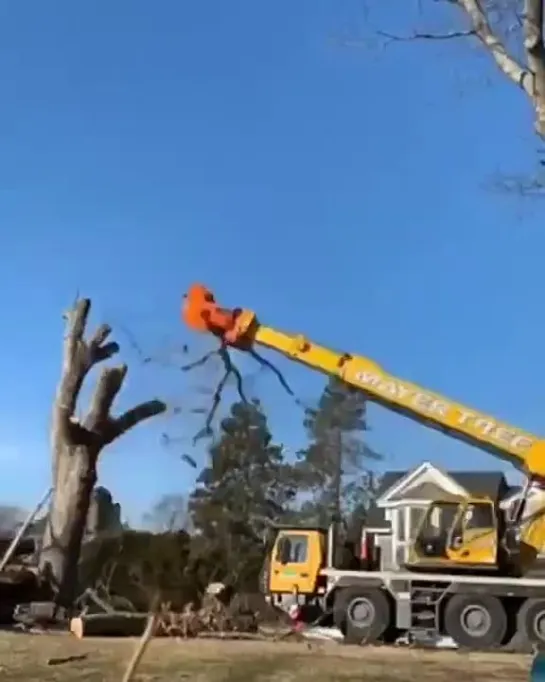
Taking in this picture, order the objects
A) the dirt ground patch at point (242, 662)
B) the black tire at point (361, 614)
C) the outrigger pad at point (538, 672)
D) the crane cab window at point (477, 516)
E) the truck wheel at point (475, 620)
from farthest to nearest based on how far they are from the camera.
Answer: the black tire at point (361, 614) < the crane cab window at point (477, 516) < the truck wheel at point (475, 620) < the dirt ground patch at point (242, 662) < the outrigger pad at point (538, 672)

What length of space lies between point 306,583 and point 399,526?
11190mm

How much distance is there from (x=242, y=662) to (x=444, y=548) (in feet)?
17.2

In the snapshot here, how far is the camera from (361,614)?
54.5 ft

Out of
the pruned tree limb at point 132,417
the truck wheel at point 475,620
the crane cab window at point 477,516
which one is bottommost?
the truck wheel at point 475,620

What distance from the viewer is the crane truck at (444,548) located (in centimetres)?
1570

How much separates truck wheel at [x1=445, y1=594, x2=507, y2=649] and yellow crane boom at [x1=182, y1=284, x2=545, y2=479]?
6.44 ft

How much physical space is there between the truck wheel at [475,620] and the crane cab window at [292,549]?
308 centimetres

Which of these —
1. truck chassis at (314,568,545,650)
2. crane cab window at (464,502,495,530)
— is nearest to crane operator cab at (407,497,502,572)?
crane cab window at (464,502,495,530)

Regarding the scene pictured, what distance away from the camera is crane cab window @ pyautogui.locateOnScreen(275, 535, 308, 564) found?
18.5 meters

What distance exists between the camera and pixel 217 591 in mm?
18109

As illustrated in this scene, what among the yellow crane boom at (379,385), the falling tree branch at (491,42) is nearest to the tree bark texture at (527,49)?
the falling tree branch at (491,42)

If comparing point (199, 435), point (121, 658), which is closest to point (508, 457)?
point (199, 435)

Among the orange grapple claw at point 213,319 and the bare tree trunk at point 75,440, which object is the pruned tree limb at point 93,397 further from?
the orange grapple claw at point 213,319

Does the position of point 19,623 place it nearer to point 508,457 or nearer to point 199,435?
point 199,435
